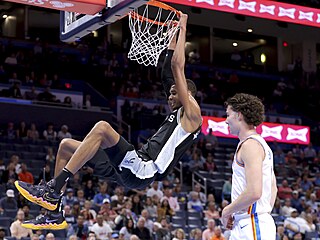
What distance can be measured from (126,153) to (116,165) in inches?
6.6

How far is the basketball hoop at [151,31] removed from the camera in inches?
327

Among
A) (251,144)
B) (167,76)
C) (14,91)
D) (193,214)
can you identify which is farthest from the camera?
(14,91)

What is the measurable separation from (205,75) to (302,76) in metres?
5.31

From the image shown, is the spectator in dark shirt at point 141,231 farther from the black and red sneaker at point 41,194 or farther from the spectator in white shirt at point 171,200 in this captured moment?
the black and red sneaker at point 41,194

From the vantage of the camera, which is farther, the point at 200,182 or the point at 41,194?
the point at 200,182

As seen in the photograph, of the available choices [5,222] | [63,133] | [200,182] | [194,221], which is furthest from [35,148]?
[5,222]

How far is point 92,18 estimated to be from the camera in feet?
25.1

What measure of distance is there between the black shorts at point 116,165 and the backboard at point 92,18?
133 centimetres

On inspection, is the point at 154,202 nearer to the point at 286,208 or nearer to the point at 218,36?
the point at 286,208

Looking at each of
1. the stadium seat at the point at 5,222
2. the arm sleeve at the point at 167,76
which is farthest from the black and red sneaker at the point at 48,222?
the stadium seat at the point at 5,222

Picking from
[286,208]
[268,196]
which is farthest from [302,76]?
[268,196]

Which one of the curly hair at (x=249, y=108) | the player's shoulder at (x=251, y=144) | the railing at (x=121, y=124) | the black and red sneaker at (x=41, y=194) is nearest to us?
the player's shoulder at (x=251, y=144)

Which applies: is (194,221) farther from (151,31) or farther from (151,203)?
(151,31)

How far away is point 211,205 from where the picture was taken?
1702cm
